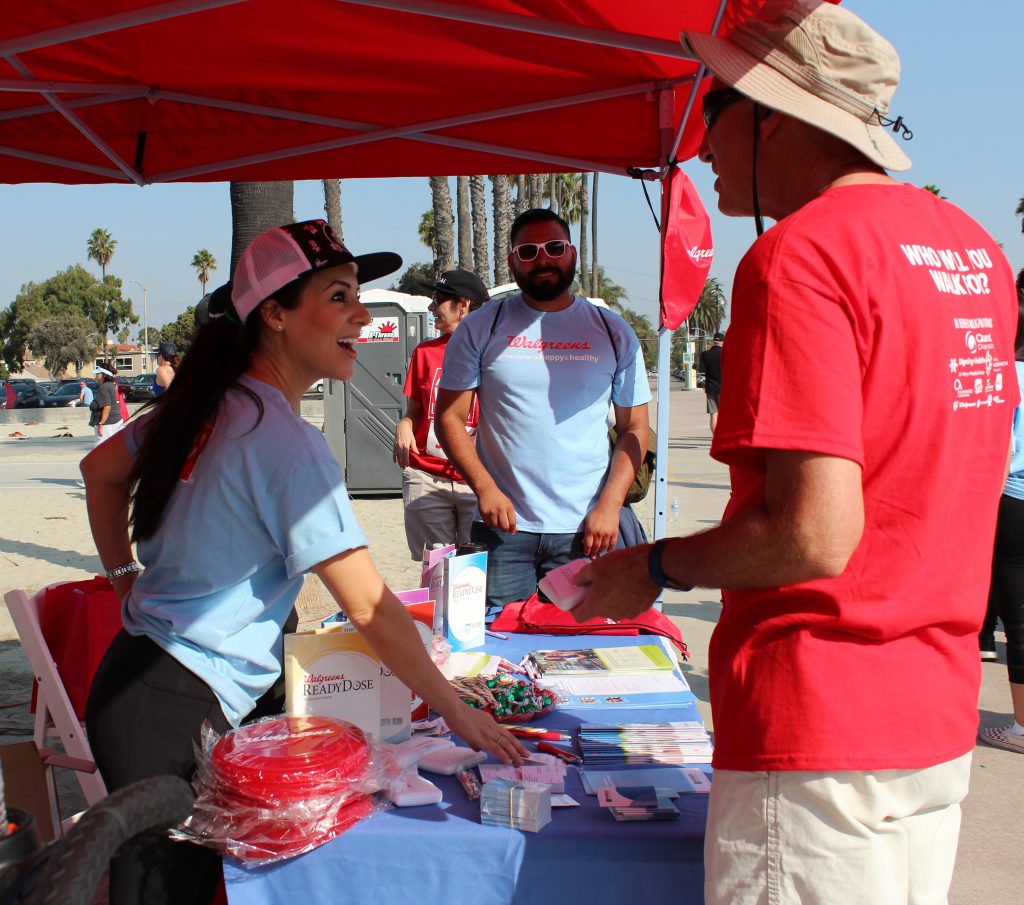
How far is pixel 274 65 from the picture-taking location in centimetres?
345

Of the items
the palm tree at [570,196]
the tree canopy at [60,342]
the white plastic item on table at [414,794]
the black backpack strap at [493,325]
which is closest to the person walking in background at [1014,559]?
the black backpack strap at [493,325]

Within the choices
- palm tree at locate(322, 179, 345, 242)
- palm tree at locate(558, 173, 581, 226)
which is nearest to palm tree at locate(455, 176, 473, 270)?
palm tree at locate(322, 179, 345, 242)

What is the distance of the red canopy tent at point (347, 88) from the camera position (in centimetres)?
294

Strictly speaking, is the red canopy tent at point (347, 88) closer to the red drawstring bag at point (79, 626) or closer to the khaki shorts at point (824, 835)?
the red drawstring bag at point (79, 626)

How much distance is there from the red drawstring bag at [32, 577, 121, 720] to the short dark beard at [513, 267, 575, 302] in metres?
1.78

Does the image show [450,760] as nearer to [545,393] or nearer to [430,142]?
[545,393]

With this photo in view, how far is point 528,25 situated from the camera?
2918 mm

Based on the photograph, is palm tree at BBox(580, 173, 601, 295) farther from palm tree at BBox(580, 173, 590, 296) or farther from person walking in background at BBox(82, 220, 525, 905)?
person walking in background at BBox(82, 220, 525, 905)

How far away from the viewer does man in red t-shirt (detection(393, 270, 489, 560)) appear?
5414mm

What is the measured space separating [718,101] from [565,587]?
0.86 meters

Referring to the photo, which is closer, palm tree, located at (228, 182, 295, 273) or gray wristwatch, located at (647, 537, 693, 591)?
gray wristwatch, located at (647, 537, 693, 591)

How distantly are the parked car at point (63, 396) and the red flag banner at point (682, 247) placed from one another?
120 ft

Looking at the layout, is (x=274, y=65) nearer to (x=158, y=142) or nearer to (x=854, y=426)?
(x=158, y=142)

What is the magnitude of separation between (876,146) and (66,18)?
2.62m
